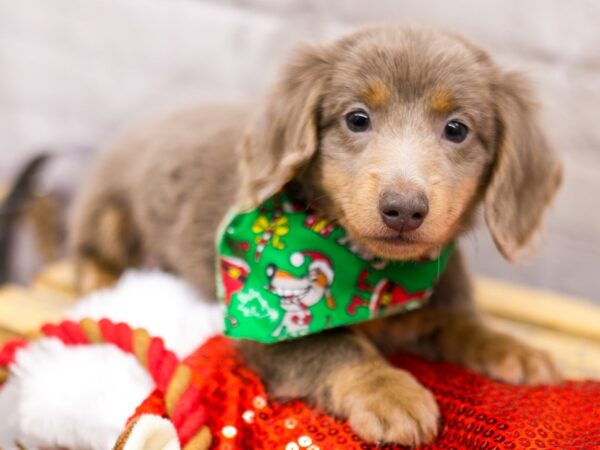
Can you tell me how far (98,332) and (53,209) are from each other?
5.99 feet

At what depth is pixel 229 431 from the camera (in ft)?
5.36

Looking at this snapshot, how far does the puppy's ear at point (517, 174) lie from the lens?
1.84 meters

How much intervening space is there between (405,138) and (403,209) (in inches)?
10.1

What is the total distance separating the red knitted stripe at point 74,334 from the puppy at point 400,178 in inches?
16.6

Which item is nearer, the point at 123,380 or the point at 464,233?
the point at 123,380

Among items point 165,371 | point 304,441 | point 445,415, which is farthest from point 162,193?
point 445,415

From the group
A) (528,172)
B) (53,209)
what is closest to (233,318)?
(528,172)

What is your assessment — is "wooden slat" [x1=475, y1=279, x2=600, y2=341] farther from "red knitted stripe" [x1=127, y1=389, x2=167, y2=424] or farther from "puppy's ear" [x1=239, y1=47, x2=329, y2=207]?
"red knitted stripe" [x1=127, y1=389, x2=167, y2=424]

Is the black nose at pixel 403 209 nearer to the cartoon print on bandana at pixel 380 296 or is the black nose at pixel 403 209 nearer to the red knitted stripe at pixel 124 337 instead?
the cartoon print on bandana at pixel 380 296

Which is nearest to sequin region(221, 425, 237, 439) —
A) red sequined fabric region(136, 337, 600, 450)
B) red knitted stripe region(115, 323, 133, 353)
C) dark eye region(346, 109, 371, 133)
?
red sequined fabric region(136, 337, 600, 450)

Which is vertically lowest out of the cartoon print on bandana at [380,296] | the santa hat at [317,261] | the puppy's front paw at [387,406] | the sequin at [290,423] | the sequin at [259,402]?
the sequin at [290,423]

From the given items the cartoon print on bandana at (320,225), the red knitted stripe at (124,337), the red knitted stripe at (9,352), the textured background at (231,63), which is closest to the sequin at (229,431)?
the red knitted stripe at (124,337)

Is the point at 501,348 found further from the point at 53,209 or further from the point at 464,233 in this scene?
the point at 53,209

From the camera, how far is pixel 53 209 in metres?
3.51
